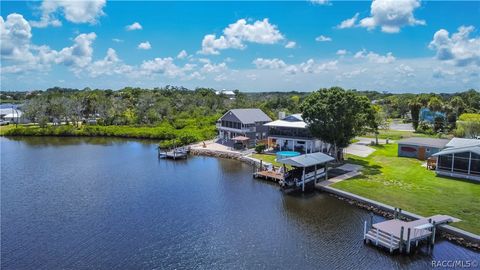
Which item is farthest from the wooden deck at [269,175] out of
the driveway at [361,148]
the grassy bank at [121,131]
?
the grassy bank at [121,131]

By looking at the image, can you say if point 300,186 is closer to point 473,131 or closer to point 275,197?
point 275,197

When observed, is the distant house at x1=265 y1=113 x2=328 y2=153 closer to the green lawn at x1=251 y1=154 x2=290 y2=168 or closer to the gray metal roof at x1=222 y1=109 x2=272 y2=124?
the green lawn at x1=251 y1=154 x2=290 y2=168

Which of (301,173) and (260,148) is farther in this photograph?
(260,148)

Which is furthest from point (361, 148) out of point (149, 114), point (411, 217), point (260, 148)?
point (149, 114)

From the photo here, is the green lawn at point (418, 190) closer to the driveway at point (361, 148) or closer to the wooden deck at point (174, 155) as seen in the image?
the driveway at point (361, 148)

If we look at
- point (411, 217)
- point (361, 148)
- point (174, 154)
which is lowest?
point (411, 217)

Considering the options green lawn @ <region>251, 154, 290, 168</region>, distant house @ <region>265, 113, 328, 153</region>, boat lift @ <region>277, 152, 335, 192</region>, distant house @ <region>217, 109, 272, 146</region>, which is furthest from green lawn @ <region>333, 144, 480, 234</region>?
distant house @ <region>217, 109, 272, 146</region>

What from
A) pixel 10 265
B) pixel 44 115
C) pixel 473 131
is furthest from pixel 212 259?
pixel 44 115

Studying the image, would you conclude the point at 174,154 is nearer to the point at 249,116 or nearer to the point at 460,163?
the point at 249,116
